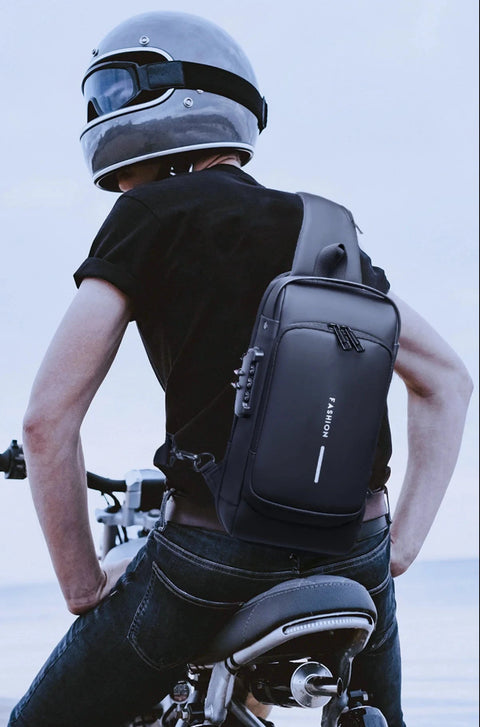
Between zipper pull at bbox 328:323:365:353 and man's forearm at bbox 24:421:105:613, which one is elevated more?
zipper pull at bbox 328:323:365:353

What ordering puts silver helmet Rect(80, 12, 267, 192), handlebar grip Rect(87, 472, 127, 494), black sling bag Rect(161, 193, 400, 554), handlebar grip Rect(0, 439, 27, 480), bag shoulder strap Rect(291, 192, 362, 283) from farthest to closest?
1. handlebar grip Rect(87, 472, 127, 494)
2. handlebar grip Rect(0, 439, 27, 480)
3. silver helmet Rect(80, 12, 267, 192)
4. bag shoulder strap Rect(291, 192, 362, 283)
5. black sling bag Rect(161, 193, 400, 554)

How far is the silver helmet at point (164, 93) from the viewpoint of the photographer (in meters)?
2.50

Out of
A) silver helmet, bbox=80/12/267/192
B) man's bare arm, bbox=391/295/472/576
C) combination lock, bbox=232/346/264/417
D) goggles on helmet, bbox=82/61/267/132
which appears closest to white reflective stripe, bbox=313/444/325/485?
combination lock, bbox=232/346/264/417

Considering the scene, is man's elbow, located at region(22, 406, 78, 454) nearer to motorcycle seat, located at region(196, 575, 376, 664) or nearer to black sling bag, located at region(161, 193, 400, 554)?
black sling bag, located at region(161, 193, 400, 554)

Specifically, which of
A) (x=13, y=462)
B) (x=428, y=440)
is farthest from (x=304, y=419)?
(x=13, y=462)

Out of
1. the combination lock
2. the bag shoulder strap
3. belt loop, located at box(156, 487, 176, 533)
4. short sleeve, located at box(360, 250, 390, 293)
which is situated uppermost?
the bag shoulder strap

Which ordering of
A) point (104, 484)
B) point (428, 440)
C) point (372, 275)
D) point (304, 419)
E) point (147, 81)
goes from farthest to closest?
point (104, 484) → point (428, 440) → point (147, 81) → point (372, 275) → point (304, 419)

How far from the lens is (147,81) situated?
2.52 meters

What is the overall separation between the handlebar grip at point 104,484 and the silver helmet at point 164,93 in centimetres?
98

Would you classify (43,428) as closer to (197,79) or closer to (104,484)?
(197,79)

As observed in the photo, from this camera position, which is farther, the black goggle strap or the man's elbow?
the black goggle strap

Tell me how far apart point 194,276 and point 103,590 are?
2.23ft

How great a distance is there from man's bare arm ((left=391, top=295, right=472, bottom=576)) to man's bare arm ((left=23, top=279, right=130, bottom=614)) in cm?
86

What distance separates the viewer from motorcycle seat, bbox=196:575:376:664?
1.92 metres
